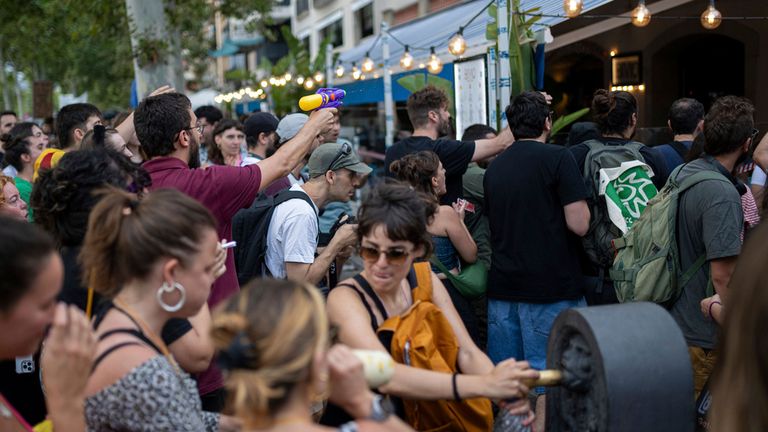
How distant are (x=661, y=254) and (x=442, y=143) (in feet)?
5.78

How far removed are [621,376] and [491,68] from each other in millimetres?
5941

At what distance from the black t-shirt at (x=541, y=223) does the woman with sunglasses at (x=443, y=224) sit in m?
0.33

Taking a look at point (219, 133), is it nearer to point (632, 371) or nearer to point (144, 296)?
point (144, 296)

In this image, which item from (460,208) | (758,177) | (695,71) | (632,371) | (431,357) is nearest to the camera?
(632,371)

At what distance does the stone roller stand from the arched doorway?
30.9 ft

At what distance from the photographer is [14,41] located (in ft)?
77.9

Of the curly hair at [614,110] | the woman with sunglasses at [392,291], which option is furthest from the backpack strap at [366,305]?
the curly hair at [614,110]

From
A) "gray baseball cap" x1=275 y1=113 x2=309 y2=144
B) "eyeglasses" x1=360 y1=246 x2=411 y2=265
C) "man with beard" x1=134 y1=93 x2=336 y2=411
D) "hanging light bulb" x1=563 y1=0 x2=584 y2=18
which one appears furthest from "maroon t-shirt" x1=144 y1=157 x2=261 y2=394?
"hanging light bulb" x1=563 y1=0 x2=584 y2=18

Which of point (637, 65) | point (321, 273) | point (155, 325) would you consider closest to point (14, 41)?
point (637, 65)

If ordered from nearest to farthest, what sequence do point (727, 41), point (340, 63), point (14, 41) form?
1. point (727, 41)
2. point (340, 63)
3. point (14, 41)

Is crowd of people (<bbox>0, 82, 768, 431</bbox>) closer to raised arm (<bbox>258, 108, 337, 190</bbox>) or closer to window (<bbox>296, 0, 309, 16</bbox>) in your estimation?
raised arm (<bbox>258, 108, 337, 190</bbox>)

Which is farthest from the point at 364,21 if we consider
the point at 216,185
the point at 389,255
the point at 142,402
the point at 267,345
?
the point at 267,345

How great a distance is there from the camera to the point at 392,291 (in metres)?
3.07

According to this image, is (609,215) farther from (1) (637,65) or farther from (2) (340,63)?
(2) (340,63)
